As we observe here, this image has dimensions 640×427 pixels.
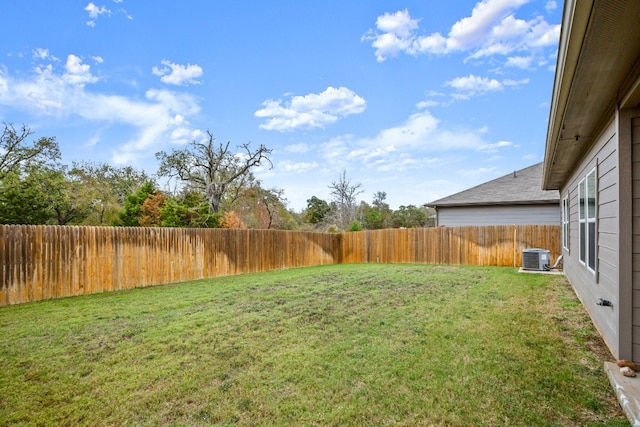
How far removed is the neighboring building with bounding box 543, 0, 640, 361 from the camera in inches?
74.0

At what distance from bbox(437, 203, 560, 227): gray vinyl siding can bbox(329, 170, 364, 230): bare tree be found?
1437 centimetres

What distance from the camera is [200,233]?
906 cm

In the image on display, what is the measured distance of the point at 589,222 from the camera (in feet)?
13.8

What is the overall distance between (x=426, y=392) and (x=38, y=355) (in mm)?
3435

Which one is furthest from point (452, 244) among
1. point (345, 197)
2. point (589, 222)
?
point (345, 197)

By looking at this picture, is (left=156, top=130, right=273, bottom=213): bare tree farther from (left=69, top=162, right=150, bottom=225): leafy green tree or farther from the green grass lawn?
the green grass lawn

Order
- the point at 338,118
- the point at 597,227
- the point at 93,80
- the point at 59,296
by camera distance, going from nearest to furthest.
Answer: the point at 597,227
the point at 59,296
the point at 93,80
the point at 338,118

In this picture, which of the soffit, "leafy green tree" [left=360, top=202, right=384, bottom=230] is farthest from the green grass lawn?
"leafy green tree" [left=360, top=202, right=384, bottom=230]

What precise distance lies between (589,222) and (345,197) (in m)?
24.1

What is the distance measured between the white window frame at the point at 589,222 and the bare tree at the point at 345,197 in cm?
2309

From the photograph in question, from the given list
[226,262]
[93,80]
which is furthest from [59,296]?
[93,80]

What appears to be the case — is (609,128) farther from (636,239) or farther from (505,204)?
(505,204)

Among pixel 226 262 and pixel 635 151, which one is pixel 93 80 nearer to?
pixel 226 262

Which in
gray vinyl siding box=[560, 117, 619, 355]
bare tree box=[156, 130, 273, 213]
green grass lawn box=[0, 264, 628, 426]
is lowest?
green grass lawn box=[0, 264, 628, 426]
